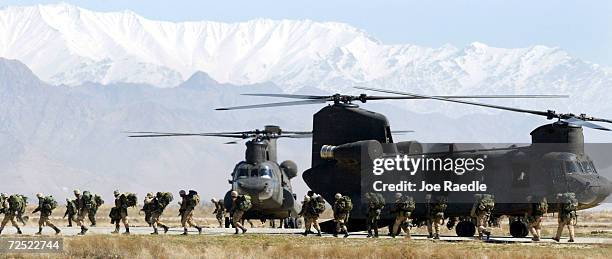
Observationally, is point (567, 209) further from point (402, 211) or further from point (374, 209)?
point (374, 209)

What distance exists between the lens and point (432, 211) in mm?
39875

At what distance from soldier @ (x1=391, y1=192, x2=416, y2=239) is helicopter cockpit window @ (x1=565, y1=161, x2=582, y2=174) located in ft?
17.3

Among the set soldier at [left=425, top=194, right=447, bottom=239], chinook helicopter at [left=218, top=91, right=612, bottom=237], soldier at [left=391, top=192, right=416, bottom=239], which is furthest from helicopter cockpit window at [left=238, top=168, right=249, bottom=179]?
soldier at [left=425, top=194, right=447, bottom=239]

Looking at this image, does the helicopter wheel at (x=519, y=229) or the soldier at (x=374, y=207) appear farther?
the helicopter wheel at (x=519, y=229)

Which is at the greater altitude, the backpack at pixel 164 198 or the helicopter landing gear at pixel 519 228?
the backpack at pixel 164 198

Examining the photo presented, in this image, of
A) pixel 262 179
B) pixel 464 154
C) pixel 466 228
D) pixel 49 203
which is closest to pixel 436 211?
pixel 466 228

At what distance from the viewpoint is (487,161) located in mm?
41000

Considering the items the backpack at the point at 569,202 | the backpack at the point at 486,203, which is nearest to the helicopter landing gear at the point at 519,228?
the backpack at the point at 486,203

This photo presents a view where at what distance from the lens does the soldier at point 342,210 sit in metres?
39.8

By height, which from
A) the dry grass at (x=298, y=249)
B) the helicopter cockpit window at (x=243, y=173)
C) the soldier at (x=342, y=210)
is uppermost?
the helicopter cockpit window at (x=243, y=173)

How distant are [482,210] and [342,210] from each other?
4.82 m

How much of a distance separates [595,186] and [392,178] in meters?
7.17

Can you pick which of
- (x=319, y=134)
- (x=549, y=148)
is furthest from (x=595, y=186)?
(x=319, y=134)

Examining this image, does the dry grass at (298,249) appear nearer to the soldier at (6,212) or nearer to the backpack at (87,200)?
the soldier at (6,212)
